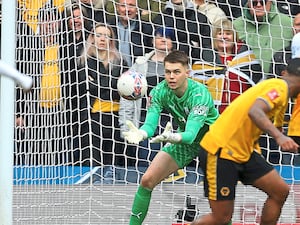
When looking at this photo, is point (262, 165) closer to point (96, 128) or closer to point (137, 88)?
point (137, 88)

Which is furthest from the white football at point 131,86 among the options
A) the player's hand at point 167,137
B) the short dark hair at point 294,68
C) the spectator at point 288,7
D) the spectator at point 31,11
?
the spectator at point 288,7

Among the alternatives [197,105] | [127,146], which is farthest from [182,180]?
[197,105]

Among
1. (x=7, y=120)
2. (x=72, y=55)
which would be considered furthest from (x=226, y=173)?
(x=72, y=55)

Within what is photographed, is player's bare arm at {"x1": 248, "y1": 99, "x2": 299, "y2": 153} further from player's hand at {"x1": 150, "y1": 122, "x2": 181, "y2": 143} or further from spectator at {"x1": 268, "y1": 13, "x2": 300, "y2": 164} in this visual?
spectator at {"x1": 268, "y1": 13, "x2": 300, "y2": 164}

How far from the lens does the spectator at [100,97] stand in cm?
854

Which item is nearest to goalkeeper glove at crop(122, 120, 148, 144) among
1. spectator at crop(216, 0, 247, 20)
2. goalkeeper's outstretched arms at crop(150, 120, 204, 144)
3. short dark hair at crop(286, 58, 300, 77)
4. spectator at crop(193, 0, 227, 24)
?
goalkeeper's outstretched arms at crop(150, 120, 204, 144)

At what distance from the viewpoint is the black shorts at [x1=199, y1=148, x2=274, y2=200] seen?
6.13 metres

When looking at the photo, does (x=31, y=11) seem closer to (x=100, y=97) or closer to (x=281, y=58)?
(x=100, y=97)

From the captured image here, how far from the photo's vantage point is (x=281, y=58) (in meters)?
8.84

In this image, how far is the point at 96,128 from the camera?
8.74m

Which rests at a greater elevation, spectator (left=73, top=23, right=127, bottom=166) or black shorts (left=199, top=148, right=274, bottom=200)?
spectator (left=73, top=23, right=127, bottom=166)

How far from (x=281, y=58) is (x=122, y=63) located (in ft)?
5.04

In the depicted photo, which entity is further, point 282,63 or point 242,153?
point 282,63

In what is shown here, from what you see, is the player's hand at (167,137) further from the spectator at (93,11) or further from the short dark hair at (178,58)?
the spectator at (93,11)
